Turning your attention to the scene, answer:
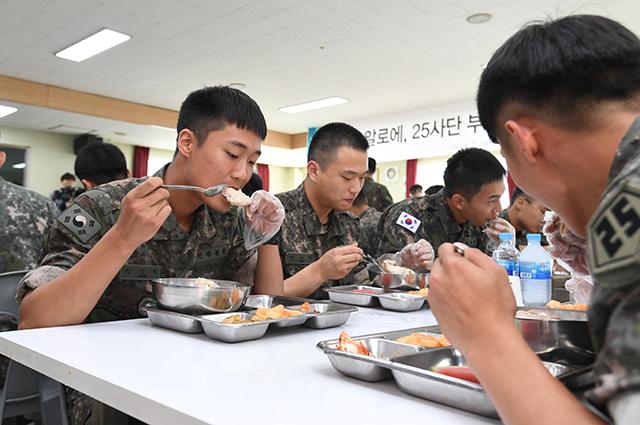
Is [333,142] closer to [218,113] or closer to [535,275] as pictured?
[218,113]

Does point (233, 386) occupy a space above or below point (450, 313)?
below

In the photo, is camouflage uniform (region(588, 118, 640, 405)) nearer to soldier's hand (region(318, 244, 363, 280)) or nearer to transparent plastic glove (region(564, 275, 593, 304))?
transparent plastic glove (region(564, 275, 593, 304))

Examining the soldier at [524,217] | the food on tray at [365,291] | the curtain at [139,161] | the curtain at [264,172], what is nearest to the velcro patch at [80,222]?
the food on tray at [365,291]

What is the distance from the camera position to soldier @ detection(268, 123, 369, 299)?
2562 millimetres

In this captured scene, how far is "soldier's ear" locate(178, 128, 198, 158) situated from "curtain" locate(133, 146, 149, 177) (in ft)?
31.3

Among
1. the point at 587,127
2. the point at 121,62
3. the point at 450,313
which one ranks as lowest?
the point at 450,313

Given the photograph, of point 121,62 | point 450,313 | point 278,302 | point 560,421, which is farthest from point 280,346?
point 121,62

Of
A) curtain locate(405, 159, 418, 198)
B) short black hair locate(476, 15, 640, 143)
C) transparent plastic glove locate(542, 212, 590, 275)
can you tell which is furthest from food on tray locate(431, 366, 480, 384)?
curtain locate(405, 159, 418, 198)

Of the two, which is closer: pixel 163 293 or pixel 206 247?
pixel 163 293

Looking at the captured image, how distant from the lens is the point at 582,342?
3.53 ft

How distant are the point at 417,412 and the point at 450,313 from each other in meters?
0.17

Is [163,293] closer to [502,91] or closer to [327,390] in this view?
[327,390]

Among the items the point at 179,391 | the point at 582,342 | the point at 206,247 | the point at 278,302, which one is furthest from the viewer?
the point at 206,247

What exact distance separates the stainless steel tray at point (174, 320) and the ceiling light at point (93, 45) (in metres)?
4.67
